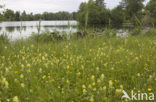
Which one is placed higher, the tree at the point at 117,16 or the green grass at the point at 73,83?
the tree at the point at 117,16

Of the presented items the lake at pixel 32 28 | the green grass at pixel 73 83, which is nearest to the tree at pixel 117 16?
the lake at pixel 32 28

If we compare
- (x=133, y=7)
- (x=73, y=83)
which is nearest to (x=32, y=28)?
(x=73, y=83)

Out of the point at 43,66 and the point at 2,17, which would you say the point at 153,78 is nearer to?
the point at 43,66

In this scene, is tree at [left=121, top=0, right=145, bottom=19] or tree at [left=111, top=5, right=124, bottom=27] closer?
tree at [left=111, top=5, right=124, bottom=27]

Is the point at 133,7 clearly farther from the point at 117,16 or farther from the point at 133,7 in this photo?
the point at 117,16

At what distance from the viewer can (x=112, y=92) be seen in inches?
81.7

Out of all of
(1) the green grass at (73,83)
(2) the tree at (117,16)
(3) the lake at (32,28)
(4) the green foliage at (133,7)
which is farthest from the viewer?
(4) the green foliage at (133,7)

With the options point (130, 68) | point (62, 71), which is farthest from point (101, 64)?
point (62, 71)

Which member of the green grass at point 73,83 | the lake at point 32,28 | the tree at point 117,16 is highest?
the tree at point 117,16

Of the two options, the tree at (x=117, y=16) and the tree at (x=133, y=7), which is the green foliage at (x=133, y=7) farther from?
the tree at (x=117, y=16)

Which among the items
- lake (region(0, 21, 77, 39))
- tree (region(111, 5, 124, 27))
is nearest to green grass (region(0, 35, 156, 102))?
lake (region(0, 21, 77, 39))

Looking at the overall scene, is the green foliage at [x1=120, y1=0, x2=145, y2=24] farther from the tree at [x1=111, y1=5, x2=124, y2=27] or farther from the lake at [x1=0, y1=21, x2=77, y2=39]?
the lake at [x1=0, y1=21, x2=77, y2=39]

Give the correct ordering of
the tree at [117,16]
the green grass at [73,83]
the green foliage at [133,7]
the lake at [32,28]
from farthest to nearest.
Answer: the green foliage at [133,7] → the tree at [117,16] → the lake at [32,28] → the green grass at [73,83]

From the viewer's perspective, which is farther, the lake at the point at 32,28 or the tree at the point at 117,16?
the tree at the point at 117,16
